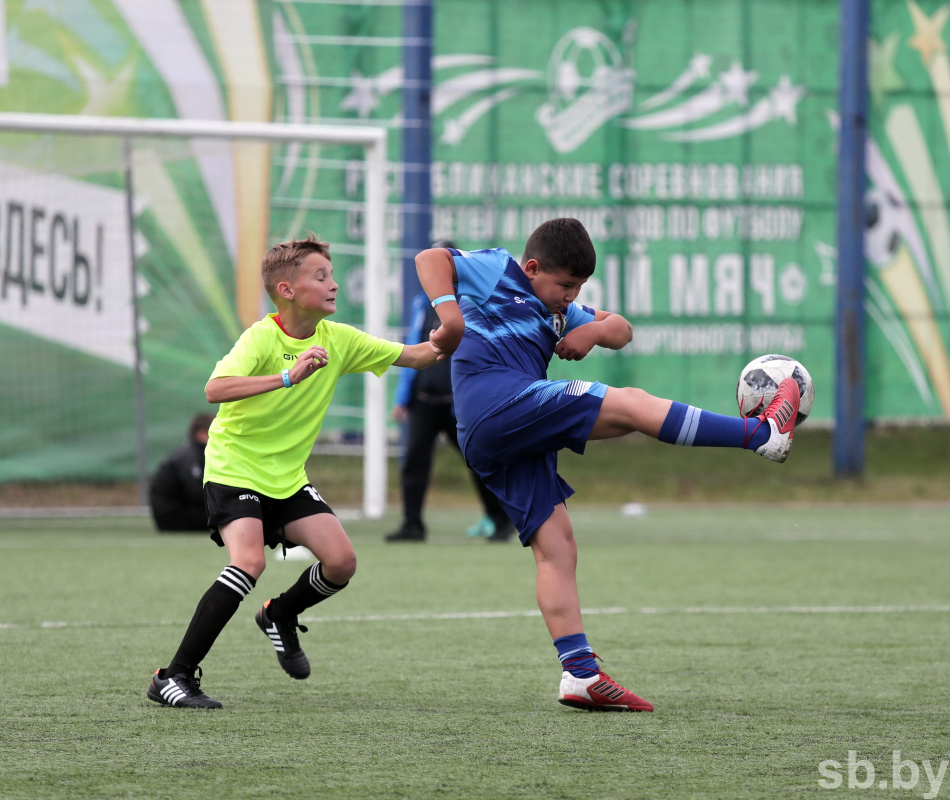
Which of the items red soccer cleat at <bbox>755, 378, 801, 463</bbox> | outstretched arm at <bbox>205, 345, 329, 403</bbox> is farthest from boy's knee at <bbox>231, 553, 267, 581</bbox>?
red soccer cleat at <bbox>755, 378, 801, 463</bbox>

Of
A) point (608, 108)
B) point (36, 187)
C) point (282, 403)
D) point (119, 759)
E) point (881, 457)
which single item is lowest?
point (881, 457)

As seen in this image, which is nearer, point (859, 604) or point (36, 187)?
point (859, 604)

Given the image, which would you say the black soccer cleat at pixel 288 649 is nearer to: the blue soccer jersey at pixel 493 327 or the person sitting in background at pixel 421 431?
the blue soccer jersey at pixel 493 327

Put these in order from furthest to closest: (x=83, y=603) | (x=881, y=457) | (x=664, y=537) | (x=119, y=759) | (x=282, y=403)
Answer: (x=881, y=457) → (x=664, y=537) → (x=83, y=603) → (x=282, y=403) → (x=119, y=759)

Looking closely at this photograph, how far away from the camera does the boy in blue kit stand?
414cm

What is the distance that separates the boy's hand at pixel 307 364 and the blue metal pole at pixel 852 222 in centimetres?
1139

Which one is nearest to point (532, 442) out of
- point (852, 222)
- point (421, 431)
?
point (421, 431)

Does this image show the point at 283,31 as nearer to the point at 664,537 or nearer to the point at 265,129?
the point at 265,129

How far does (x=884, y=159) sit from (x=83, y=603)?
11885 millimetres

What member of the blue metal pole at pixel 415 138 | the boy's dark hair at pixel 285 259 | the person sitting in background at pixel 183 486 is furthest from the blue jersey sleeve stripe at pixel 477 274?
the blue metal pole at pixel 415 138

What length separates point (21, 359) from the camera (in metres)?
11.0

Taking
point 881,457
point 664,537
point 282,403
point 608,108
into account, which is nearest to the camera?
point 282,403

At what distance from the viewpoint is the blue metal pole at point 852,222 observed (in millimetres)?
14672

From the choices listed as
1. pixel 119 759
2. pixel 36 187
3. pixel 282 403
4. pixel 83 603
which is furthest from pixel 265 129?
pixel 119 759
